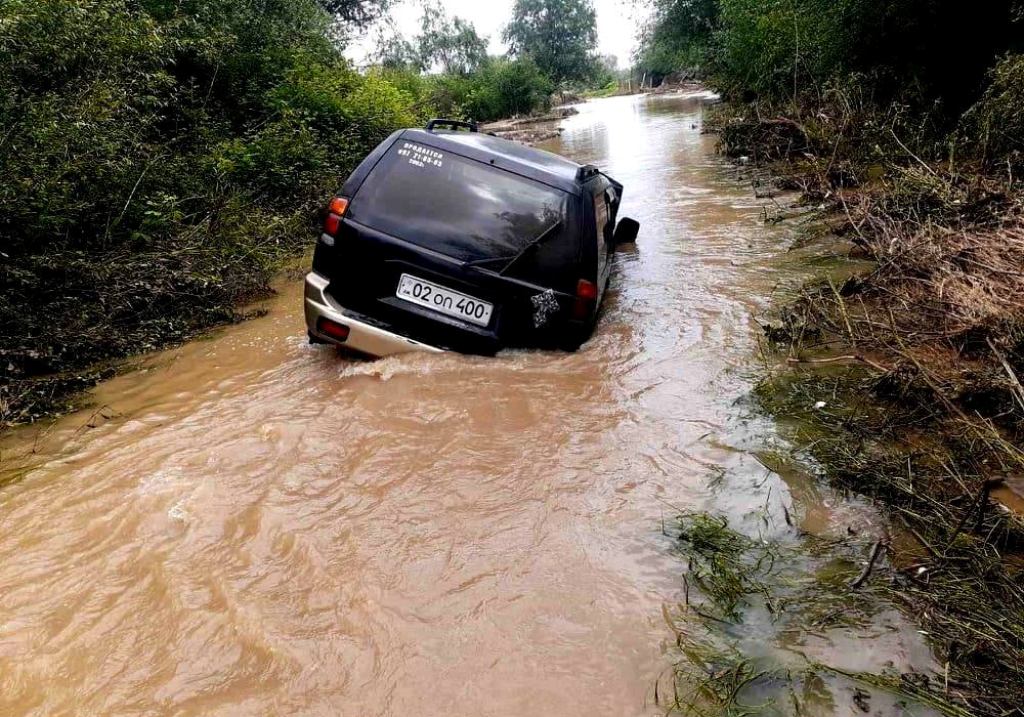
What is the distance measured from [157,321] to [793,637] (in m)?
5.43

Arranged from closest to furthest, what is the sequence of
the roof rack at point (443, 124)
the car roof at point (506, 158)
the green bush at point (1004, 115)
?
the car roof at point (506, 158), the roof rack at point (443, 124), the green bush at point (1004, 115)

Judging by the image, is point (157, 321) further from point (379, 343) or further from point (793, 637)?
point (793, 637)

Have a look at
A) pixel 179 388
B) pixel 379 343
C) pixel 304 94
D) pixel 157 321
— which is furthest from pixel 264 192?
pixel 379 343

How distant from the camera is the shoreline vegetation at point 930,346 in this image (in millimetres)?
2375

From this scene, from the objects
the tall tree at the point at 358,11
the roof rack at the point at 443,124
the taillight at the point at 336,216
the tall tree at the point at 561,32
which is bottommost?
the taillight at the point at 336,216

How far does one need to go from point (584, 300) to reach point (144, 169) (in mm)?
5313

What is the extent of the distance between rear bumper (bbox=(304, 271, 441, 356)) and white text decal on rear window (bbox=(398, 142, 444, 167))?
973 millimetres

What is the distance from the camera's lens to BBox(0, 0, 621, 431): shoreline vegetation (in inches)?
198

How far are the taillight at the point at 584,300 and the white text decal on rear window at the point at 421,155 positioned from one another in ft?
4.03

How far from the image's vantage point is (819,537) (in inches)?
114

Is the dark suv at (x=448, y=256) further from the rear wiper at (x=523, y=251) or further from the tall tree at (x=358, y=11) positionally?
the tall tree at (x=358, y=11)

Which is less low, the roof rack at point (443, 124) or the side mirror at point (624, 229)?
the roof rack at point (443, 124)

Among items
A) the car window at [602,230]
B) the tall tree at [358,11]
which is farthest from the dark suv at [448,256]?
the tall tree at [358,11]

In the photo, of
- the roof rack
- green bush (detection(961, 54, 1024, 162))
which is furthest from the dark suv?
green bush (detection(961, 54, 1024, 162))
